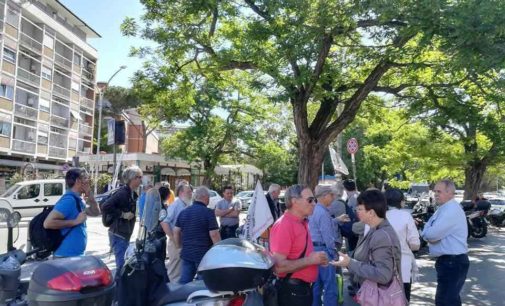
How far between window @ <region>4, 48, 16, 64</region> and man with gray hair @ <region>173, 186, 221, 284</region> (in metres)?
34.2

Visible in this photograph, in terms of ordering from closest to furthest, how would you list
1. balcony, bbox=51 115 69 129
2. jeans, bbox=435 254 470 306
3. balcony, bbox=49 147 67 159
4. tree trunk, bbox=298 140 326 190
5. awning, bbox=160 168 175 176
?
jeans, bbox=435 254 470 306 < tree trunk, bbox=298 140 326 190 < awning, bbox=160 168 175 176 < balcony, bbox=49 147 67 159 < balcony, bbox=51 115 69 129

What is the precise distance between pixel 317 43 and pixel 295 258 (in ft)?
24.0

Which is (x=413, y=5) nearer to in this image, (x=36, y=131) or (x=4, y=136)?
(x=4, y=136)

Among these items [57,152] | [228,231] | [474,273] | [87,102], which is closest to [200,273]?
[228,231]

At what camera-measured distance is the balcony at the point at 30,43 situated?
123 ft

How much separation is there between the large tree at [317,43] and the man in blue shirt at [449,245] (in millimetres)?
3284

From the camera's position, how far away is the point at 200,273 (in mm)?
3018

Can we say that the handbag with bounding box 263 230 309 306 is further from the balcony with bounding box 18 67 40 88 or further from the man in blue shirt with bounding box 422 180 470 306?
the balcony with bounding box 18 67 40 88

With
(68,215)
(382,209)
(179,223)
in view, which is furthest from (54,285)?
(179,223)

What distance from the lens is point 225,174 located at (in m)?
44.7

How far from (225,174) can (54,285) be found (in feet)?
137

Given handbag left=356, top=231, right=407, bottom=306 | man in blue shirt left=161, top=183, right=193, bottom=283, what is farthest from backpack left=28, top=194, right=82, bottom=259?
handbag left=356, top=231, right=407, bottom=306

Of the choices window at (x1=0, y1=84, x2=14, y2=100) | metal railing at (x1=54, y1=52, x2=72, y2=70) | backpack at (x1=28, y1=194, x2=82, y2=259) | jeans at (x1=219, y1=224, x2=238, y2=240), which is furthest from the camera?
metal railing at (x1=54, y1=52, x2=72, y2=70)

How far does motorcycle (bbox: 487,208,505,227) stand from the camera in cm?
2494
